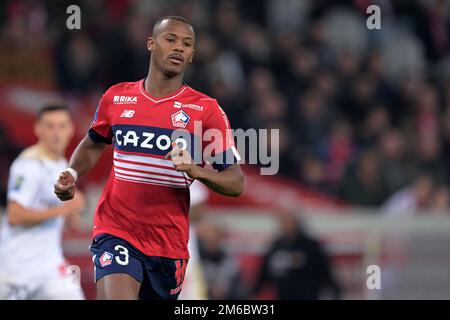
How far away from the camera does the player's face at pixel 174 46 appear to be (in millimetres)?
6641

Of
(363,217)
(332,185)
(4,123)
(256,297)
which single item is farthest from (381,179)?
(4,123)

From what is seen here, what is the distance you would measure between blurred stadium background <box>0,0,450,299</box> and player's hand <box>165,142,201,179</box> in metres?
5.25

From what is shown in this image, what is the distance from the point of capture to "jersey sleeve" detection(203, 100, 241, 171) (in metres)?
6.63

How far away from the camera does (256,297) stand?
39.0 ft

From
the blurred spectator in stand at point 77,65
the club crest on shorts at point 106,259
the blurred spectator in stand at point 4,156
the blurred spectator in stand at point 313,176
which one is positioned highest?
the blurred spectator in stand at point 77,65

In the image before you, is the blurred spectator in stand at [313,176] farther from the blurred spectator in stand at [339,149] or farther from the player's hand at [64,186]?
the player's hand at [64,186]

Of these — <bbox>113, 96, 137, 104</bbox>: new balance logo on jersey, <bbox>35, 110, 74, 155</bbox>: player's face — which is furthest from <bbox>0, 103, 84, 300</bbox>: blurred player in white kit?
<bbox>113, 96, 137, 104</bbox>: new balance logo on jersey

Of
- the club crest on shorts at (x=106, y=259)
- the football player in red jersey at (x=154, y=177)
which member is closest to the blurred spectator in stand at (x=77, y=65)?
the football player in red jersey at (x=154, y=177)

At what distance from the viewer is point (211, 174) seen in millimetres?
6363

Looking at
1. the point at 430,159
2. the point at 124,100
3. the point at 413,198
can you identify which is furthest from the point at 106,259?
the point at 430,159

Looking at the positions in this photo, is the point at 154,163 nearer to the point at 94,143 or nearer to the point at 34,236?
the point at 94,143

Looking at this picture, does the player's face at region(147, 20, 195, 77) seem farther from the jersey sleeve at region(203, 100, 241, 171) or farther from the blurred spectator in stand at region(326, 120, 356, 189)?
the blurred spectator in stand at region(326, 120, 356, 189)

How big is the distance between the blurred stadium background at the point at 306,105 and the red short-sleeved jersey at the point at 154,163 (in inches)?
182

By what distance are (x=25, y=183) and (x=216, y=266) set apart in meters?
3.75
